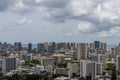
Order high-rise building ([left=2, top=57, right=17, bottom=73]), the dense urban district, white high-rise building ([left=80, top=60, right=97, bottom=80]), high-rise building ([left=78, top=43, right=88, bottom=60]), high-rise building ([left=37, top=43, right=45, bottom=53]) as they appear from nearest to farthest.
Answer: the dense urban district, white high-rise building ([left=80, top=60, right=97, bottom=80]), high-rise building ([left=2, top=57, right=17, bottom=73]), high-rise building ([left=78, top=43, right=88, bottom=60]), high-rise building ([left=37, top=43, right=45, bottom=53])

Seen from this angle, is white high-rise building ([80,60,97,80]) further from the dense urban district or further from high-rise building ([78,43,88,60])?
Result: high-rise building ([78,43,88,60])

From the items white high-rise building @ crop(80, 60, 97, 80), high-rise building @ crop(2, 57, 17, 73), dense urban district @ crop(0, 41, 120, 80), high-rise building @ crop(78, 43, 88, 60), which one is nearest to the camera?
dense urban district @ crop(0, 41, 120, 80)

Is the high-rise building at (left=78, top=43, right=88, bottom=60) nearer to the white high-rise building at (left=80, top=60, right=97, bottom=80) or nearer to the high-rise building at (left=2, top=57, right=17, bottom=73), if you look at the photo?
the high-rise building at (left=2, top=57, right=17, bottom=73)

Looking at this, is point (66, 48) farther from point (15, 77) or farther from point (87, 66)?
point (15, 77)

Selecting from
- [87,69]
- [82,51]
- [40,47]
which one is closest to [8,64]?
[87,69]

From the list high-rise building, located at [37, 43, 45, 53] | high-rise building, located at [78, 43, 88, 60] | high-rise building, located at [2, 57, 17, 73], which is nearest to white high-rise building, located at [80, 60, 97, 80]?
high-rise building, located at [2, 57, 17, 73]

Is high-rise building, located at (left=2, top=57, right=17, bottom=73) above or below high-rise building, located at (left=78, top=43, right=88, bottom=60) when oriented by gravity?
below

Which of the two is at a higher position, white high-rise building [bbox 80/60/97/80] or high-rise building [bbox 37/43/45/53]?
high-rise building [bbox 37/43/45/53]

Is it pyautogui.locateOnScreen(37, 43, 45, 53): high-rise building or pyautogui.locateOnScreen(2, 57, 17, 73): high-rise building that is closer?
pyautogui.locateOnScreen(2, 57, 17, 73): high-rise building

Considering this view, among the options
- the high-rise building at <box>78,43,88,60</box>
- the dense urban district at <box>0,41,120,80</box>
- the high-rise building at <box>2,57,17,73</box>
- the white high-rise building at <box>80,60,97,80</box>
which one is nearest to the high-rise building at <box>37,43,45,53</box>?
the dense urban district at <box>0,41,120,80</box>
